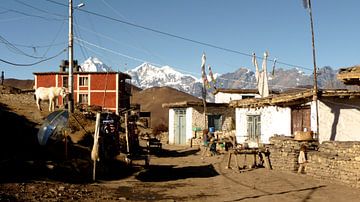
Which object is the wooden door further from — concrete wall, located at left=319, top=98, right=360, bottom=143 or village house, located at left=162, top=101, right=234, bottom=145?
village house, located at left=162, top=101, right=234, bottom=145

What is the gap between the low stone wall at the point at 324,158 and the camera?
1405 cm

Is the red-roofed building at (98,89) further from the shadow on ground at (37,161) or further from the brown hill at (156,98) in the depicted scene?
the brown hill at (156,98)

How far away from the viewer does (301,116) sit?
2170 cm

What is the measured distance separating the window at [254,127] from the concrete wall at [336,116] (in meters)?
6.44

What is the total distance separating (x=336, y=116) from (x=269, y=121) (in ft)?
17.4

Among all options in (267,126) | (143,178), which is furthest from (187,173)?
(267,126)

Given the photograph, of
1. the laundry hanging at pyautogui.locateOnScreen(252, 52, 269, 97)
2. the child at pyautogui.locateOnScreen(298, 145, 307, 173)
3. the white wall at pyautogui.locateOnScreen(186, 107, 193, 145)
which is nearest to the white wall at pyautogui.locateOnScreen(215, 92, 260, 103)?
the white wall at pyautogui.locateOnScreen(186, 107, 193, 145)

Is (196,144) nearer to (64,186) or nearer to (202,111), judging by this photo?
(202,111)

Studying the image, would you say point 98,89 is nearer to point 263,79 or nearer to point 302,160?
point 263,79

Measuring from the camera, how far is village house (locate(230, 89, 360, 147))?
19.3 meters

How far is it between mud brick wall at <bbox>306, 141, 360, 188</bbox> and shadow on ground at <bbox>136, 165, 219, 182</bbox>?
14.3 ft

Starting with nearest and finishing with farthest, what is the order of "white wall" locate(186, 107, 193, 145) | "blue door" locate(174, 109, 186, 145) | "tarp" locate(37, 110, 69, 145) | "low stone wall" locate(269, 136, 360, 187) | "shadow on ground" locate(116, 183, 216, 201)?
"shadow on ground" locate(116, 183, 216, 201) → "low stone wall" locate(269, 136, 360, 187) → "tarp" locate(37, 110, 69, 145) → "white wall" locate(186, 107, 193, 145) → "blue door" locate(174, 109, 186, 145)

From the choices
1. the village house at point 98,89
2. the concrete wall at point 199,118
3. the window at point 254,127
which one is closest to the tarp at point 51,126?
the window at point 254,127

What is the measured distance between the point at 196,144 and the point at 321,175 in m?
17.2
